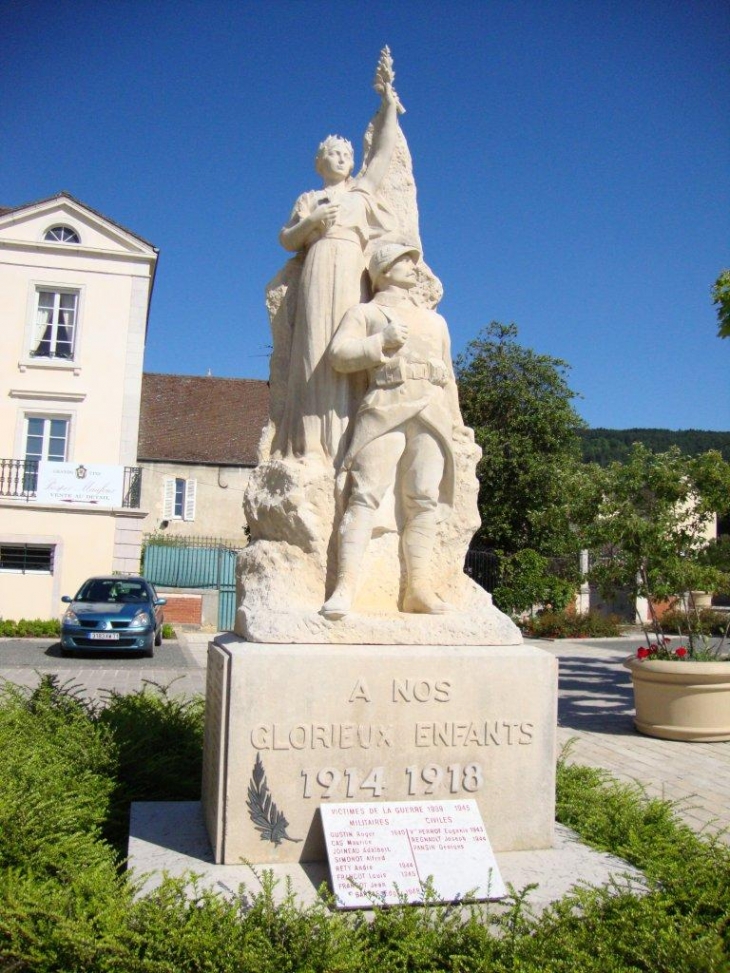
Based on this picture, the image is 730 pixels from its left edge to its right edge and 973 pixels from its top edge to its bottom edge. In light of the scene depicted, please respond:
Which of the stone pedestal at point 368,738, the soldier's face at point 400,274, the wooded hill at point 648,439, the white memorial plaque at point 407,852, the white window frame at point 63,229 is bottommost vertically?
the white memorial plaque at point 407,852

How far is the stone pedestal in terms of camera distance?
12.0 feet

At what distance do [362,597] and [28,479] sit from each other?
17999mm

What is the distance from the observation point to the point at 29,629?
17953 mm

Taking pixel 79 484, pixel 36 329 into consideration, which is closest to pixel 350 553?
pixel 79 484

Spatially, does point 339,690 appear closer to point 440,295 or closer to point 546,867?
point 546,867

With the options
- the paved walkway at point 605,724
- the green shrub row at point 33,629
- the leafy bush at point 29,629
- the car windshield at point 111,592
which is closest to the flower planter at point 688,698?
the paved walkway at point 605,724

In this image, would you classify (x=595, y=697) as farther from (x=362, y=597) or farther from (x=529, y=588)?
(x=529, y=588)

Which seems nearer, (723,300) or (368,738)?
(368,738)

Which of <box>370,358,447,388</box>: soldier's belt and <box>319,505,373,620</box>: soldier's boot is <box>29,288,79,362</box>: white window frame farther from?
<box>319,505,373,620</box>: soldier's boot

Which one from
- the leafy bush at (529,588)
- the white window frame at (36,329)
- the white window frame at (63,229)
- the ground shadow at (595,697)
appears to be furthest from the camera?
the leafy bush at (529,588)

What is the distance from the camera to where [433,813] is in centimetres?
374

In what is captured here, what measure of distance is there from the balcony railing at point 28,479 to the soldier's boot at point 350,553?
16854mm

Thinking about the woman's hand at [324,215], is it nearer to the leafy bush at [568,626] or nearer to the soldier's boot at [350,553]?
the soldier's boot at [350,553]

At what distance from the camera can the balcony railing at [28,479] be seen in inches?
799
